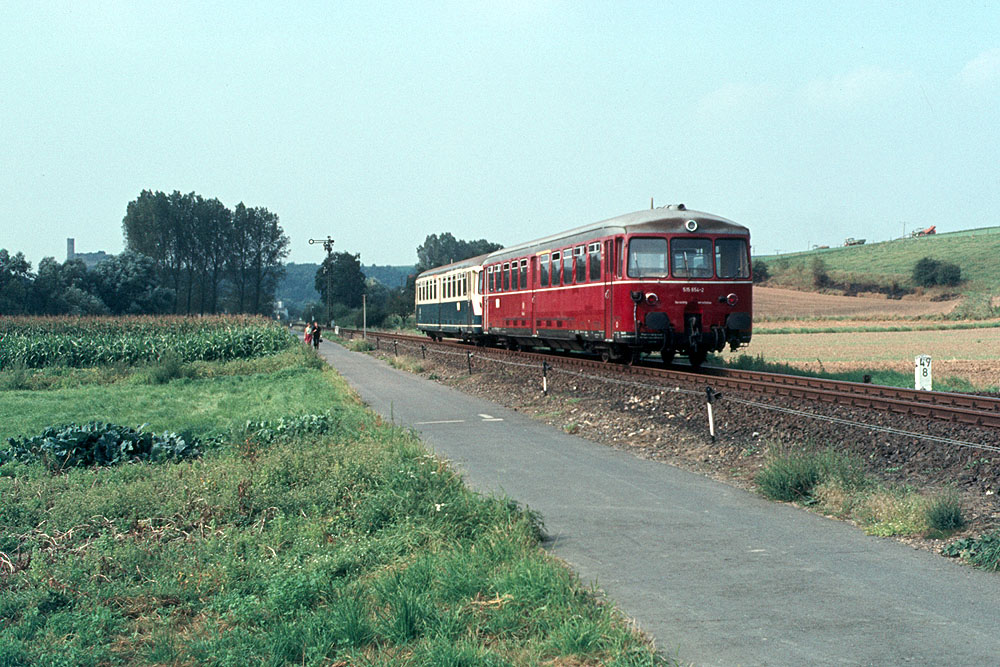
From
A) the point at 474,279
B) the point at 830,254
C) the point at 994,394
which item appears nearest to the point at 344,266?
the point at 830,254

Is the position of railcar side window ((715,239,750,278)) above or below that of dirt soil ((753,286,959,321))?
above

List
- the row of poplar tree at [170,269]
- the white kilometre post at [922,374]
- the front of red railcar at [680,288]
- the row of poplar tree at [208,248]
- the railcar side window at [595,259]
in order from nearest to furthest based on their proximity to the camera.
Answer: the white kilometre post at [922,374] → the front of red railcar at [680,288] → the railcar side window at [595,259] → the row of poplar tree at [170,269] → the row of poplar tree at [208,248]

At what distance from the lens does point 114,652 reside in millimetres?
5512

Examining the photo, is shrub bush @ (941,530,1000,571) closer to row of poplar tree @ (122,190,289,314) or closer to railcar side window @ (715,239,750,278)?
railcar side window @ (715,239,750,278)

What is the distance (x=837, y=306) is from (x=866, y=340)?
33746mm

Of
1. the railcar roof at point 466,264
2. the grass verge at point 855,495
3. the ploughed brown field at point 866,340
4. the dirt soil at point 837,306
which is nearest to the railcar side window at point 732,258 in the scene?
the ploughed brown field at point 866,340

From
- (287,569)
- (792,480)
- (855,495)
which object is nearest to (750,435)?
(792,480)

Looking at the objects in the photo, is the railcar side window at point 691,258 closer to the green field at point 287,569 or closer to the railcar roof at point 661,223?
the railcar roof at point 661,223

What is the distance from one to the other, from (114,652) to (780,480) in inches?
275

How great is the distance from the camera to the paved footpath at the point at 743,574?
530 centimetres

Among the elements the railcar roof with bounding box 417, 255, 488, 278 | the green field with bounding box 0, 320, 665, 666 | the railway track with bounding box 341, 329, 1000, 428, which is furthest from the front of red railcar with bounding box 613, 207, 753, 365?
the railcar roof with bounding box 417, 255, 488, 278

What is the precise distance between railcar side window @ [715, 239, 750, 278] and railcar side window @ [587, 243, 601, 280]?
267 centimetres

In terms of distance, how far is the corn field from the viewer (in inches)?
1373

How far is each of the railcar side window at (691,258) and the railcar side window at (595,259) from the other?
1.88 metres
